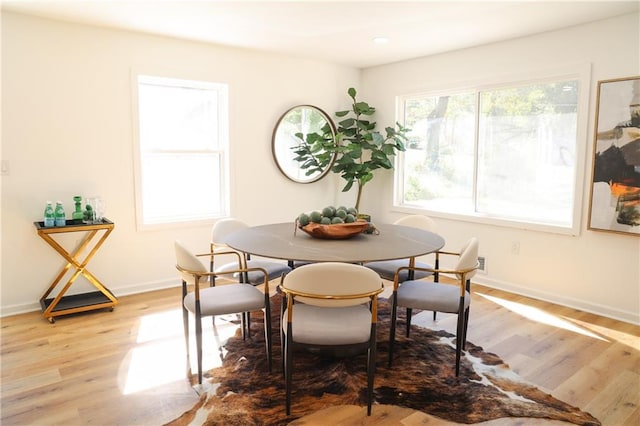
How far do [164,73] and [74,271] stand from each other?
1929 mm

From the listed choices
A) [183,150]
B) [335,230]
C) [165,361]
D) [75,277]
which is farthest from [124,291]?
[335,230]

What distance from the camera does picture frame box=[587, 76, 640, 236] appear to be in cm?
342

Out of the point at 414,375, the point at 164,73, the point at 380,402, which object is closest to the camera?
the point at 380,402

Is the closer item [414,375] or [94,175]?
[414,375]

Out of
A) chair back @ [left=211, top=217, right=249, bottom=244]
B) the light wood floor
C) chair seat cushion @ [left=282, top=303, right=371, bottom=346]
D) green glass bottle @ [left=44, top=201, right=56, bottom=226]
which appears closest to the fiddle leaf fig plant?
chair back @ [left=211, top=217, right=249, bottom=244]

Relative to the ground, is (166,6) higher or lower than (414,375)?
higher

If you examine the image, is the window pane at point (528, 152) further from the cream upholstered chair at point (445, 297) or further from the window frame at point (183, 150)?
the window frame at point (183, 150)

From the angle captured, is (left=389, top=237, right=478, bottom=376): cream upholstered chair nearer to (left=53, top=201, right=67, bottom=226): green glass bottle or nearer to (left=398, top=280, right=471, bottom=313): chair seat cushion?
(left=398, top=280, right=471, bottom=313): chair seat cushion

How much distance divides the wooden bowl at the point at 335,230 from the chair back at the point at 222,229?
32.3 inches

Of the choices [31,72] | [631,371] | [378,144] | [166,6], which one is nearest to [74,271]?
[31,72]

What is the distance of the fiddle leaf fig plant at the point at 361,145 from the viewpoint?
16.6ft

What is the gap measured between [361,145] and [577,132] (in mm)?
2179

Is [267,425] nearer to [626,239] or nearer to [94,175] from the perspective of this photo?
[94,175]

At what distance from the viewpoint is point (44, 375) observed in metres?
2.65
